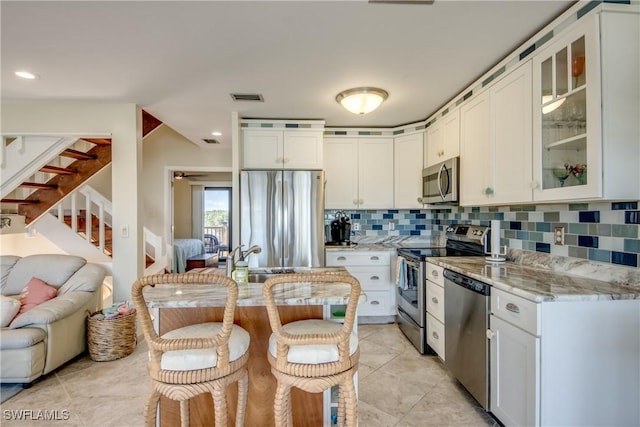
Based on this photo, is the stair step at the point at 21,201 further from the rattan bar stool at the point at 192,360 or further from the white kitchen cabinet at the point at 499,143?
the white kitchen cabinet at the point at 499,143

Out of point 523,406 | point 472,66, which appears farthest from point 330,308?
point 472,66

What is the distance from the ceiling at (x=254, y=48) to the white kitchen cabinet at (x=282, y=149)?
469mm

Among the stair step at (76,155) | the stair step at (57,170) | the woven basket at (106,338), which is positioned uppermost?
the stair step at (76,155)

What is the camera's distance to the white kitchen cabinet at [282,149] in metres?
3.72

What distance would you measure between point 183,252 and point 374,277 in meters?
4.23

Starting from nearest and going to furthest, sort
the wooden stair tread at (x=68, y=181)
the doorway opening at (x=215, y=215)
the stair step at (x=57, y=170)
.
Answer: the stair step at (x=57, y=170) < the wooden stair tread at (x=68, y=181) < the doorway opening at (x=215, y=215)

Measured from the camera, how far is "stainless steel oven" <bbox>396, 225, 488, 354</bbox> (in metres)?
2.96

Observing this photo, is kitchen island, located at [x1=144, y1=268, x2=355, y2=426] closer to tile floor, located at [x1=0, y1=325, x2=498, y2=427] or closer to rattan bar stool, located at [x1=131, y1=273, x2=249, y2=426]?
rattan bar stool, located at [x1=131, y1=273, x2=249, y2=426]

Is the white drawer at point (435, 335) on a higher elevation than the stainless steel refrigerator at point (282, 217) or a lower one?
lower

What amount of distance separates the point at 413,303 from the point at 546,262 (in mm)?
1238

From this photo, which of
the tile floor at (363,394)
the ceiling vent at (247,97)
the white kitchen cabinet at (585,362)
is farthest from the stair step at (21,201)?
the white kitchen cabinet at (585,362)

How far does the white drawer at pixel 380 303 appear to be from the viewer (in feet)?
12.3

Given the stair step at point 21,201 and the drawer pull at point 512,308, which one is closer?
the drawer pull at point 512,308

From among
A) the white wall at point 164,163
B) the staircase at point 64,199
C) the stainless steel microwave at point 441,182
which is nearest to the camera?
the stainless steel microwave at point 441,182
